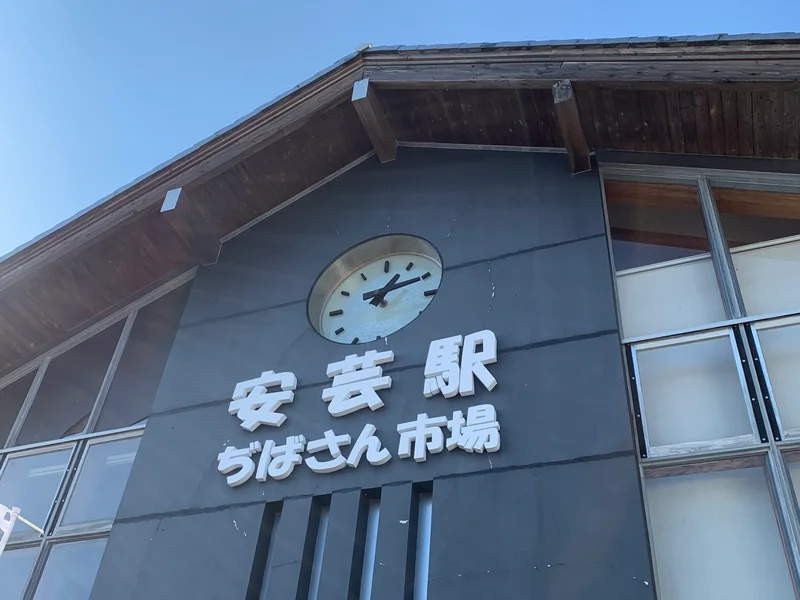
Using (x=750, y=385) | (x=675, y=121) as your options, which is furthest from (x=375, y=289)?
(x=750, y=385)

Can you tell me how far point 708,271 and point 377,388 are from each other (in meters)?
2.44

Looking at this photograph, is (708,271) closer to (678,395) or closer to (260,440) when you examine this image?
(678,395)

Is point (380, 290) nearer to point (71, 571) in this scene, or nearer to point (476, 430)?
point (476, 430)

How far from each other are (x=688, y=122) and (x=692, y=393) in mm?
2155

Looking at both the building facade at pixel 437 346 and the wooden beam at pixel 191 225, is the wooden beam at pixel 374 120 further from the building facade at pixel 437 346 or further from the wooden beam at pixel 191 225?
the wooden beam at pixel 191 225

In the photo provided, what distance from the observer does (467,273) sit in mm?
6551

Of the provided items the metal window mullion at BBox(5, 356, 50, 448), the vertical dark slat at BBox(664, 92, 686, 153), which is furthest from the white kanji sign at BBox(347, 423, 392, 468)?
the metal window mullion at BBox(5, 356, 50, 448)

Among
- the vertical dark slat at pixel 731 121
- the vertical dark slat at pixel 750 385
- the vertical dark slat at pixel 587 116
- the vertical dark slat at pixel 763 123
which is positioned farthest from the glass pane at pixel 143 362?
the vertical dark slat at pixel 763 123

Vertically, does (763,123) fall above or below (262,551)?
above

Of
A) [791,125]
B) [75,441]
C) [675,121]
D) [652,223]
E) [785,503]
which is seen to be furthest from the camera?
[75,441]

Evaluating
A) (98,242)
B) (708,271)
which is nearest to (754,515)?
(708,271)

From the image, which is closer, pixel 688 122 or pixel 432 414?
pixel 432 414

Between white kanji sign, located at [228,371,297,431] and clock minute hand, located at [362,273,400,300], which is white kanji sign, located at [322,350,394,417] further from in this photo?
clock minute hand, located at [362,273,400,300]

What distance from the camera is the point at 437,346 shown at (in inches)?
241
